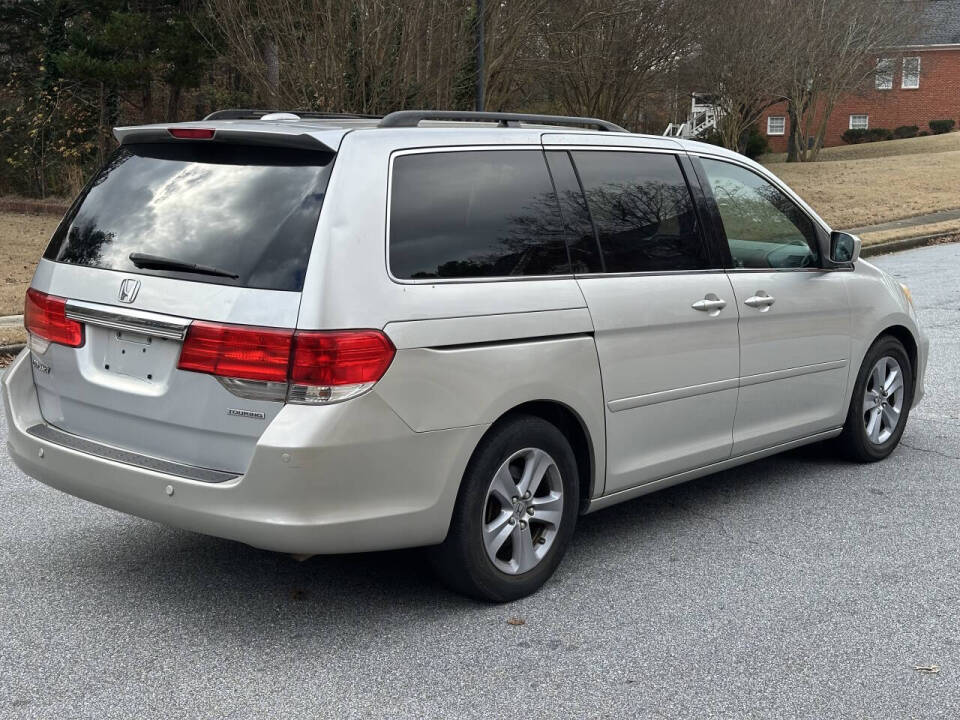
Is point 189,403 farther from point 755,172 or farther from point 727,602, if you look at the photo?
point 755,172

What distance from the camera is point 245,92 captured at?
22688 mm

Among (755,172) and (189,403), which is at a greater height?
(755,172)

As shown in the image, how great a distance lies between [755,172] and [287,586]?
303 centimetres

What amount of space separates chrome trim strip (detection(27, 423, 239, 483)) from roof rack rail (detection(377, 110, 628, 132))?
1427mm

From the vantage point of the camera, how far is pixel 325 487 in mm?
3854

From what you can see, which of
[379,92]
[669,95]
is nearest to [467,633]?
[379,92]

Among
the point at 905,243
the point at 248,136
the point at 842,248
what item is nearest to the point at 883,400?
the point at 842,248

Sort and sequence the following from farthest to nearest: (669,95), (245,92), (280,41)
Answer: (669,95) → (245,92) → (280,41)

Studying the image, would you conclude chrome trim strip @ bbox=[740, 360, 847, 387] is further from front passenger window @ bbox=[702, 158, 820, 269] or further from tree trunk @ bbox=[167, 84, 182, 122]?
tree trunk @ bbox=[167, 84, 182, 122]

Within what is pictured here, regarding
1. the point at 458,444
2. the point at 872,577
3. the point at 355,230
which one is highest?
the point at 355,230

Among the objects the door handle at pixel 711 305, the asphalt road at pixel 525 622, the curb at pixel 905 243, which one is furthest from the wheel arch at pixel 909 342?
the curb at pixel 905 243

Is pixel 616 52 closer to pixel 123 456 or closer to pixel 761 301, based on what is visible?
pixel 761 301

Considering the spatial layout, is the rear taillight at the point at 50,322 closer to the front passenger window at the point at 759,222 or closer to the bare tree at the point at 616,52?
the front passenger window at the point at 759,222

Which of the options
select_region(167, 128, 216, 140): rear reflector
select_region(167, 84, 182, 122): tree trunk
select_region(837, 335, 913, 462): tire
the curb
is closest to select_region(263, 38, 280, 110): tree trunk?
select_region(167, 84, 182, 122): tree trunk
